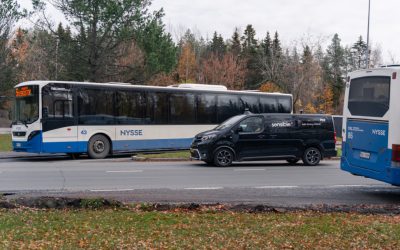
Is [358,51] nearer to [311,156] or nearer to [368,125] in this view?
[311,156]

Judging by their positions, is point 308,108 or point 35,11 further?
point 308,108

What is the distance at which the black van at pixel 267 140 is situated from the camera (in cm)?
1806

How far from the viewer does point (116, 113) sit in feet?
74.2

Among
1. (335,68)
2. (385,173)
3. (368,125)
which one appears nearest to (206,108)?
(368,125)

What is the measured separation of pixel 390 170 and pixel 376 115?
1257 millimetres

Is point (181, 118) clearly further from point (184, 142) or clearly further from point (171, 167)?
point (171, 167)

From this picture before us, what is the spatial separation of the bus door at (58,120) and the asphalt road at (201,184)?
2.77m

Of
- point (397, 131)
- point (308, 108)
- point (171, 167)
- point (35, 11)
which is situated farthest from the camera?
point (308, 108)

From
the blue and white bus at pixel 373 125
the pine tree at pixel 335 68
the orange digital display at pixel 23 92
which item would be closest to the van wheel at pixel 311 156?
the blue and white bus at pixel 373 125

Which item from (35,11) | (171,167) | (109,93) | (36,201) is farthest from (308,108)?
(36,201)

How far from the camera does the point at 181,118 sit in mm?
24750

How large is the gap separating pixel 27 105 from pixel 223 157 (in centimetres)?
835

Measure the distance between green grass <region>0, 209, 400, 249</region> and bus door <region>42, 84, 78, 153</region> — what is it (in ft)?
40.2

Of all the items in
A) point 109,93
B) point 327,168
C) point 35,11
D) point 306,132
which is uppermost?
point 35,11
